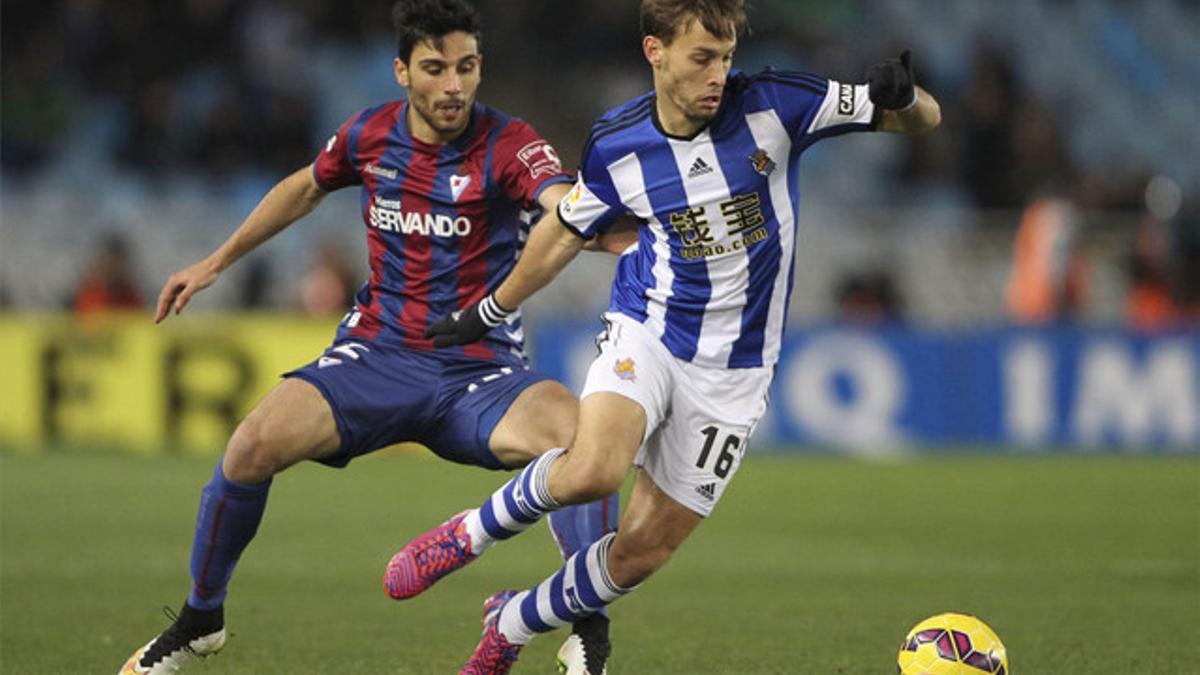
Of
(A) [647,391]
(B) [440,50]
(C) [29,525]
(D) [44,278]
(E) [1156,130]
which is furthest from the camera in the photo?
(E) [1156,130]

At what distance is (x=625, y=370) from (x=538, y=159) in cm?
106

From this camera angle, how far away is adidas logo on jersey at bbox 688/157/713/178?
604cm

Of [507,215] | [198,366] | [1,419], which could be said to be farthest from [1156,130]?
[507,215]

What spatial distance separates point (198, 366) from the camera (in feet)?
51.9

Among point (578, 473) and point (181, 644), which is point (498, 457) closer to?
point (578, 473)

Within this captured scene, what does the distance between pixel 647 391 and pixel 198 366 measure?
1045 centimetres

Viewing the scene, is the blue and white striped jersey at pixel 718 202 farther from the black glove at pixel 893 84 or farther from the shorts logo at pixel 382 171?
the shorts logo at pixel 382 171

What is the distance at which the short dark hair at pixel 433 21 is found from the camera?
664cm

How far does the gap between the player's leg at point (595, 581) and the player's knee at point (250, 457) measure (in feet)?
2.96

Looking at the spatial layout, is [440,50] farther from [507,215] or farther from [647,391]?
[647,391]

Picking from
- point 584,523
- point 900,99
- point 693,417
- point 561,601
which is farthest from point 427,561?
point 900,99

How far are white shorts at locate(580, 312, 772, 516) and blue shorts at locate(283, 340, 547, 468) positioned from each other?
24.2 inches

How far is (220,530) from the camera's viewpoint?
20.8ft

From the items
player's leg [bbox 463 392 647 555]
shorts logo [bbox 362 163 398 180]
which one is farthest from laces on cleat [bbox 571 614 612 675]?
shorts logo [bbox 362 163 398 180]
